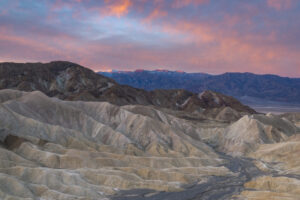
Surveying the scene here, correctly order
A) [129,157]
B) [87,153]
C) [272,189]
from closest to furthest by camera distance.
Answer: [272,189], [87,153], [129,157]

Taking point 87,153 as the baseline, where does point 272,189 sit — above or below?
below

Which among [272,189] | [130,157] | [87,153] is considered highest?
[87,153]

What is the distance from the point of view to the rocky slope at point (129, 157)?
5591 cm

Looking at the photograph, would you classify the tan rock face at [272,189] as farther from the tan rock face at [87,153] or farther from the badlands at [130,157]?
the tan rock face at [87,153]

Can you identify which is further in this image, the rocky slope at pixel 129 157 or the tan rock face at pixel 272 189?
the rocky slope at pixel 129 157

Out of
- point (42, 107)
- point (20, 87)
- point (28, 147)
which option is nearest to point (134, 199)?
point (28, 147)

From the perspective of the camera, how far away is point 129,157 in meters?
77.1

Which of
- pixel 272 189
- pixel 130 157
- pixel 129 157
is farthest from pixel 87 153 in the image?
pixel 272 189

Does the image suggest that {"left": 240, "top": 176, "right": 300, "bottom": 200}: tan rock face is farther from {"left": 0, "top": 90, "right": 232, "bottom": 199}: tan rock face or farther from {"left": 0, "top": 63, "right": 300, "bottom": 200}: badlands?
{"left": 0, "top": 90, "right": 232, "bottom": 199}: tan rock face

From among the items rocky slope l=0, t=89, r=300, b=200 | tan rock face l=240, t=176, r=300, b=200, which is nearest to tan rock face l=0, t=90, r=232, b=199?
rocky slope l=0, t=89, r=300, b=200

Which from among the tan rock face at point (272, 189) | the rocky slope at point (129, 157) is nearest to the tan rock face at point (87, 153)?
the rocky slope at point (129, 157)

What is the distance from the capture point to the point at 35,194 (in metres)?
49.9

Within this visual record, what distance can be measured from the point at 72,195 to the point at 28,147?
23.8 meters

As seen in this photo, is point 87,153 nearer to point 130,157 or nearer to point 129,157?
point 129,157
